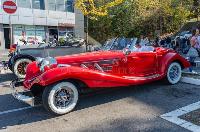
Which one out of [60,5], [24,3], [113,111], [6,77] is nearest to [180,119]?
[113,111]

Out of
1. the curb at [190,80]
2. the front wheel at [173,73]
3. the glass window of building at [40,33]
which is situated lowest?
the curb at [190,80]

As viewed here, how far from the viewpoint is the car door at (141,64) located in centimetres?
706

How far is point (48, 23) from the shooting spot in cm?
3044

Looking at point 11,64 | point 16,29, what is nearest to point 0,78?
point 11,64

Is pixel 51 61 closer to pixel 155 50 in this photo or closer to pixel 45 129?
pixel 45 129

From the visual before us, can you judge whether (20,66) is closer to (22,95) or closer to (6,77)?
(6,77)

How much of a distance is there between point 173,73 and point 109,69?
2101 mm

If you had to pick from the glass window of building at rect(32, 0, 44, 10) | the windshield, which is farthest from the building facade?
the windshield

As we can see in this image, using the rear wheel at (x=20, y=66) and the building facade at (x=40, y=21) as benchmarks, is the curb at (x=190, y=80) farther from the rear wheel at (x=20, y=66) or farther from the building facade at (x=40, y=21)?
the building facade at (x=40, y=21)

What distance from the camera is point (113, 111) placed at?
600 centimetres

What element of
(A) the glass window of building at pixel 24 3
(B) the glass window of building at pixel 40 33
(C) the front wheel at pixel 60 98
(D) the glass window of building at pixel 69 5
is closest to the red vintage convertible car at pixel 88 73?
(C) the front wheel at pixel 60 98

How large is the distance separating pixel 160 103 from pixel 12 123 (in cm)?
305

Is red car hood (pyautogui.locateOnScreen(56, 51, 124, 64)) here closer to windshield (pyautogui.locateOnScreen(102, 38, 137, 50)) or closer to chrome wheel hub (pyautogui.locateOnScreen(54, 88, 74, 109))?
windshield (pyautogui.locateOnScreen(102, 38, 137, 50))

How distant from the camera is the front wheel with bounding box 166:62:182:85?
778cm
